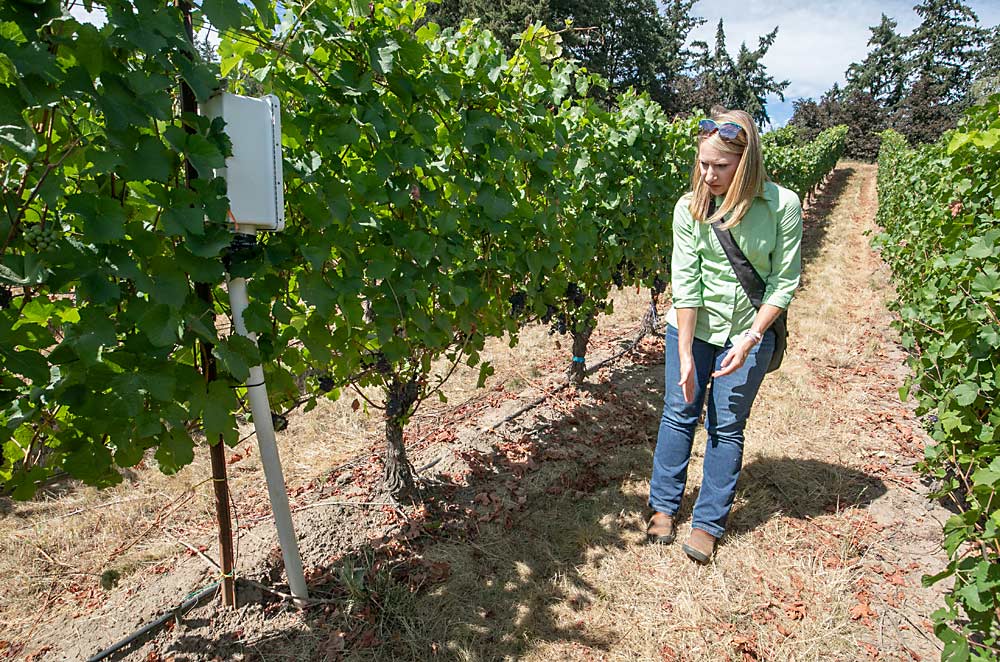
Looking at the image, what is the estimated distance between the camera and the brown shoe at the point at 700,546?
2466 millimetres

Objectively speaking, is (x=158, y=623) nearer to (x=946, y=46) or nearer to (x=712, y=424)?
(x=712, y=424)

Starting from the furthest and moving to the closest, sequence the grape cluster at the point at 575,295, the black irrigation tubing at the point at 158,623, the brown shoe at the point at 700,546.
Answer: the grape cluster at the point at 575,295, the brown shoe at the point at 700,546, the black irrigation tubing at the point at 158,623

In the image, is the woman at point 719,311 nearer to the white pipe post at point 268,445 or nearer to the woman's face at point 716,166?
the woman's face at point 716,166

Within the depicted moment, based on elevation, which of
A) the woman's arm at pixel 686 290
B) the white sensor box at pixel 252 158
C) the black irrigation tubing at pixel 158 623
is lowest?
the black irrigation tubing at pixel 158 623

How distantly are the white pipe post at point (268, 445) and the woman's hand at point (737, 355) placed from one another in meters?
1.71

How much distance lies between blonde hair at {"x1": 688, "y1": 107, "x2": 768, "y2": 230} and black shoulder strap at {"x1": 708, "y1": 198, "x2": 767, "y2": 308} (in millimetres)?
43

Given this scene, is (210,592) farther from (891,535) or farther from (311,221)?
(891,535)

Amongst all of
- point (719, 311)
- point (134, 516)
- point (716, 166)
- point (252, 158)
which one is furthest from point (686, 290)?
point (134, 516)

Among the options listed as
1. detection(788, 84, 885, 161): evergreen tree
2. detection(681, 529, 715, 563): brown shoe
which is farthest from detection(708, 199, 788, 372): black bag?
detection(788, 84, 885, 161): evergreen tree

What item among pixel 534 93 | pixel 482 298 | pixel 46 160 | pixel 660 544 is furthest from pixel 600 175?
pixel 46 160

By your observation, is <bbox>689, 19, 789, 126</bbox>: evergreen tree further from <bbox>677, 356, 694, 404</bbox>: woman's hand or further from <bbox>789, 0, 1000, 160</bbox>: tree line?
<bbox>677, 356, 694, 404</bbox>: woman's hand

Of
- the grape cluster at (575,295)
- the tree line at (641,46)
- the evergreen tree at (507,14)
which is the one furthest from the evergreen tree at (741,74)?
the grape cluster at (575,295)

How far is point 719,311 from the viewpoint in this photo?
230 cm

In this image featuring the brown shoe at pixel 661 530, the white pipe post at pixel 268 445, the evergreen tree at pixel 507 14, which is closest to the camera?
the white pipe post at pixel 268 445
